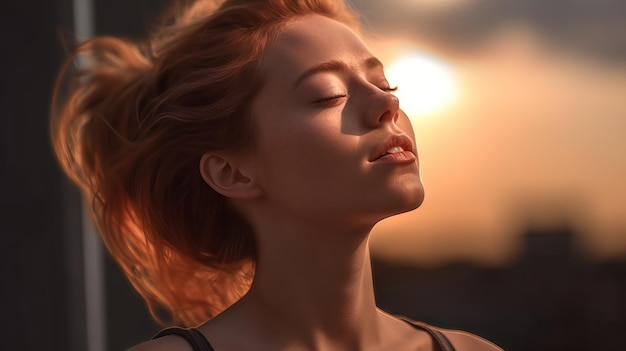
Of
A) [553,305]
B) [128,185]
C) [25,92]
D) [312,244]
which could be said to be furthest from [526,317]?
[25,92]

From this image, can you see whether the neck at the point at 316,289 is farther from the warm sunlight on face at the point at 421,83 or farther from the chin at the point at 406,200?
the warm sunlight on face at the point at 421,83

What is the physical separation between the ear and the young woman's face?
27 millimetres

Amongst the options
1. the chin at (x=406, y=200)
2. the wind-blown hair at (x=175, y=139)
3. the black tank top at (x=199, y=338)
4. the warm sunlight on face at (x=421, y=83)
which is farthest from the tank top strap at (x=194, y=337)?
the warm sunlight on face at (x=421, y=83)

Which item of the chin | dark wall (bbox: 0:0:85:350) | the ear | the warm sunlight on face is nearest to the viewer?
the chin

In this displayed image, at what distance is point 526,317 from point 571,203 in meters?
0.26

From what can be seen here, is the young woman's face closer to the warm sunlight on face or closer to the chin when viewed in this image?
the chin

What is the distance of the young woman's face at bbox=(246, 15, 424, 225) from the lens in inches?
50.8

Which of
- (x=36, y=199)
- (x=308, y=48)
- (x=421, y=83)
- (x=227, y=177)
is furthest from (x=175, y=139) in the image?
(x=36, y=199)

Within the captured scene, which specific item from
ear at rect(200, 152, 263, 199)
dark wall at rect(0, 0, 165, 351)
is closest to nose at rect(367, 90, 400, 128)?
ear at rect(200, 152, 263, 199)

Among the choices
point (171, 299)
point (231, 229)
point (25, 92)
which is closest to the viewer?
point (231, 229)

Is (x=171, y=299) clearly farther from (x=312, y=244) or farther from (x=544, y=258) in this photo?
(x=544, y=258)

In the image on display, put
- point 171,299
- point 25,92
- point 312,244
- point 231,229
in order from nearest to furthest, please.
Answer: point 312,244
point 231,229
point 171,299
point 25,92

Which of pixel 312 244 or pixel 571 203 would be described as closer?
pixel 312 244

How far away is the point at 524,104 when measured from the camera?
6.37 feet
